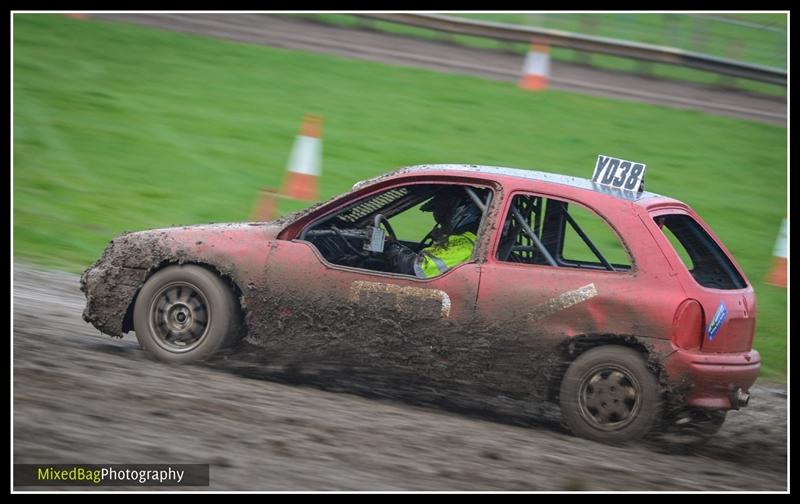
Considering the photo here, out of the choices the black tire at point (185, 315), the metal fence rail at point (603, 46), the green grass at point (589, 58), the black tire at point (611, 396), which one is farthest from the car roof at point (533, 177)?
the green grass at point (589, 58)

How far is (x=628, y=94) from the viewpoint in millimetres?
18891

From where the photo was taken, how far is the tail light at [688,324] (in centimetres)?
640

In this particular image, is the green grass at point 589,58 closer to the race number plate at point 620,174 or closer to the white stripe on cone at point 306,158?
the white stripe on cone at point 306,158

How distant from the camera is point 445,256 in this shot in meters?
7.02

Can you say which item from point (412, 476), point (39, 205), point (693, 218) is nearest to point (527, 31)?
point (39, 205)

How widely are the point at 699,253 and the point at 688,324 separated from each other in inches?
38.5

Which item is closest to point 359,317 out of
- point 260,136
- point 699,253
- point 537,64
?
point 699,253

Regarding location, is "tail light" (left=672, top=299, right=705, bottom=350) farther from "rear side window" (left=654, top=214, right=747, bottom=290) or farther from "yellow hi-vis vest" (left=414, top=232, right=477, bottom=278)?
"yellow hi-vis vest" (left=414, top=232, right=477, bottom=278)

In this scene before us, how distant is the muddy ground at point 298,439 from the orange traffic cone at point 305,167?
17.4 ft

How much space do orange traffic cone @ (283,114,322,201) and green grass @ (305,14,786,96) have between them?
8.78 metres

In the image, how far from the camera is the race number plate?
7129 mm

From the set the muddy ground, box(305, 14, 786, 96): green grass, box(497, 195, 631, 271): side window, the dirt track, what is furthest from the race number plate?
box(305, 14, 786, 96): green grass

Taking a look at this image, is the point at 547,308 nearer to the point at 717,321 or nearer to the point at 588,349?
the point at 588,349
